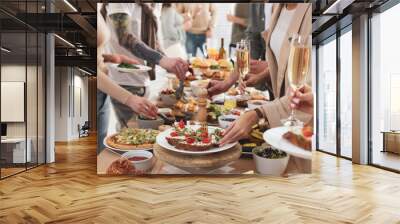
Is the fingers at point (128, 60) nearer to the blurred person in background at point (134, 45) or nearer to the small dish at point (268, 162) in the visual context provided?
the blurred person in background at point (134, 45)

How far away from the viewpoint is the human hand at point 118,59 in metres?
5.14

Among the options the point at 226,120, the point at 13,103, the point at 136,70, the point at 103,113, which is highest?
the point at 136,70

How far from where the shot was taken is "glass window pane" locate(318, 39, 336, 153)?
834cm

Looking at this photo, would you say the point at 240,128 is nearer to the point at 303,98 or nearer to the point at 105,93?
the point at 303,98

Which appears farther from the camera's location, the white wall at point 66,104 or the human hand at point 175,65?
the white wall at point 66,104

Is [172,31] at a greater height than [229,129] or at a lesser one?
greater

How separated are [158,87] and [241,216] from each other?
8.19 ft

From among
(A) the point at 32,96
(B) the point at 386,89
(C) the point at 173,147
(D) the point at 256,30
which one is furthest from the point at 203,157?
(B) the point at 386,89

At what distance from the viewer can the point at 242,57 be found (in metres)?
5.12

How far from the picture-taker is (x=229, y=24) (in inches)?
208

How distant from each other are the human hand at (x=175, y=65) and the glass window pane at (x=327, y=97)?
4499 millimetres

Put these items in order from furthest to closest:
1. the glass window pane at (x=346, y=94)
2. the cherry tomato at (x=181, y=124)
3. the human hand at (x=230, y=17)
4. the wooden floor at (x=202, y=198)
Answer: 1. the glass window pane at (x=346, y=94)
2. the human hand at (x=230, y=17)
3. the cherry tomato at (x=181, y=124)
4. the wooden floor at (x=202, y=198)

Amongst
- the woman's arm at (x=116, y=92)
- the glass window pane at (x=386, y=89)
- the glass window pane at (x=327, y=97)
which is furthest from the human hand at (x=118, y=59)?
the glass window pane at (x=327, y=97)

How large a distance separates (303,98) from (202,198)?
220cm
